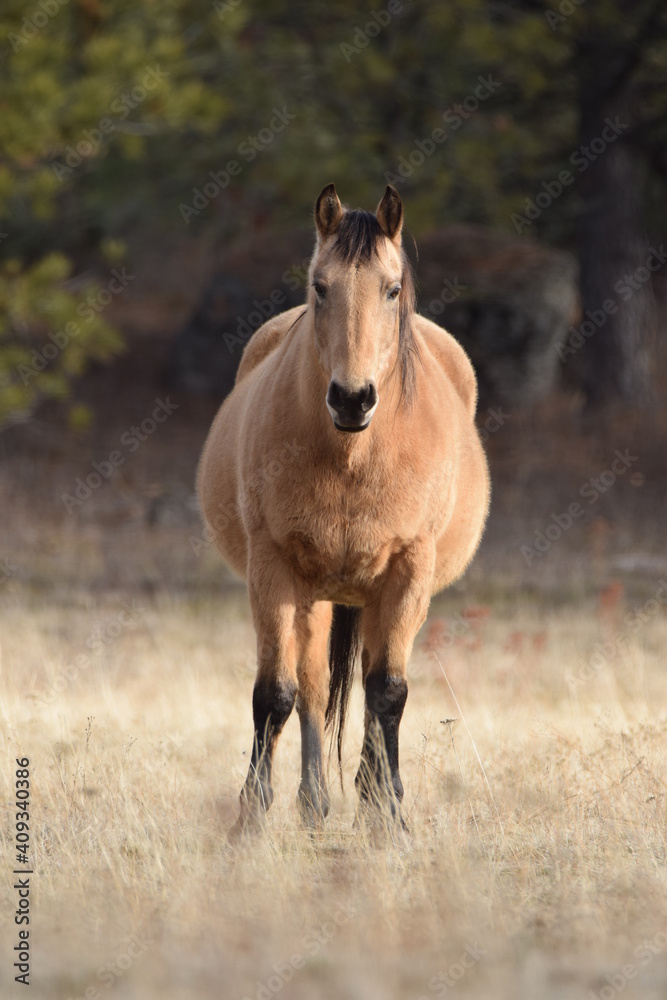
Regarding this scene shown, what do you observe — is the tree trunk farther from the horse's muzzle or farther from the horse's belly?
the horse's muzzle

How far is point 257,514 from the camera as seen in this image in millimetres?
4516

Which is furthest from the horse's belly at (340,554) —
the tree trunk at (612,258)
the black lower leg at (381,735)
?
the tree trunk at (612,258)

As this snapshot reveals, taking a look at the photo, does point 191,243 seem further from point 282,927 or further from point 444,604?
point 282,927

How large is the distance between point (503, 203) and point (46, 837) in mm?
12118

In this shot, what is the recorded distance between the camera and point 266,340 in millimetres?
5887

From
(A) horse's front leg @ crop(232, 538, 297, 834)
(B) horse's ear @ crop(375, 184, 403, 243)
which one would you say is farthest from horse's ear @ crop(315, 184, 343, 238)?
(A) horse's front leg @ crop(232, 538, 297, 834)

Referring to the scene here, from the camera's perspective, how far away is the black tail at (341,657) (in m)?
5.20

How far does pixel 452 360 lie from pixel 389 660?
187 cm

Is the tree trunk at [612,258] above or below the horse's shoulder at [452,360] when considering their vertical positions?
below

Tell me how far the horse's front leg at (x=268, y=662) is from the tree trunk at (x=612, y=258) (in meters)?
11.4

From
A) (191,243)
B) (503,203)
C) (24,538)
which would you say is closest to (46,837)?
(24,538)

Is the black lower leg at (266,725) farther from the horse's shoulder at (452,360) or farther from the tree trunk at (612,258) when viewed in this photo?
the tree trunk at (612,258)

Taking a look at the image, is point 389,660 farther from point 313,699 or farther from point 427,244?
point 427,244

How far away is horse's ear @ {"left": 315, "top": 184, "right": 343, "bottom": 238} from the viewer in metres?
4.26
